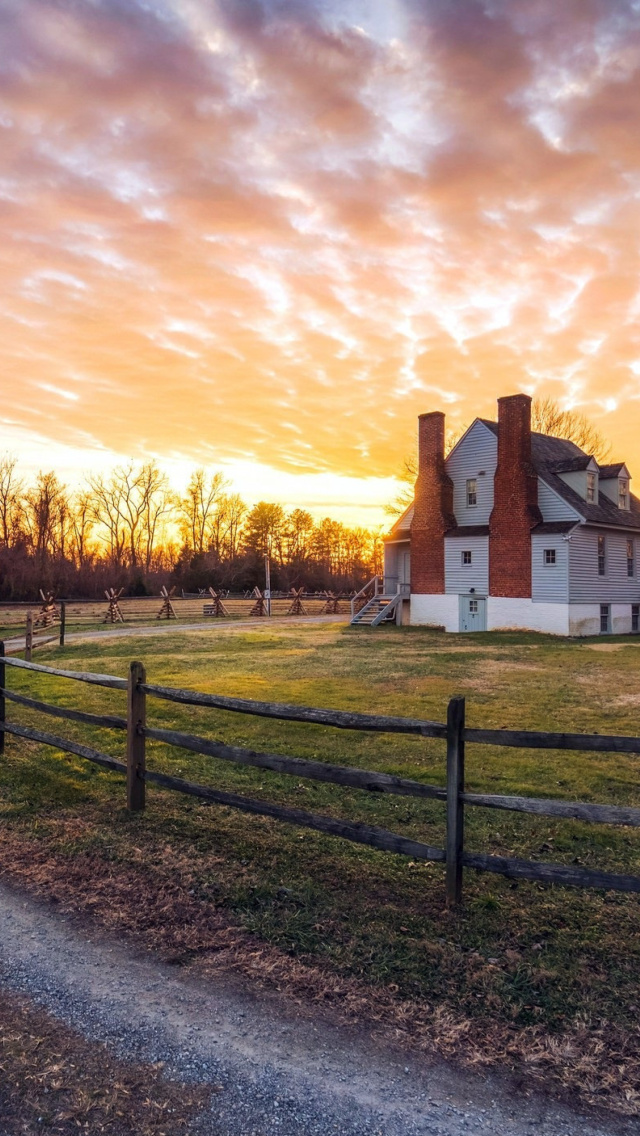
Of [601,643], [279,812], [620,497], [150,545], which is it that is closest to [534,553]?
[601,643]

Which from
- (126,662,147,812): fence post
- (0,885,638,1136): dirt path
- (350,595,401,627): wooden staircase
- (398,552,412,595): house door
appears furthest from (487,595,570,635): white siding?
(0,885,638,1136): dirt path

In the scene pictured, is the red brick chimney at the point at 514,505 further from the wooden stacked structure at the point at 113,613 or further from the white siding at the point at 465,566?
the wooden stacked structure at the point at 113,613

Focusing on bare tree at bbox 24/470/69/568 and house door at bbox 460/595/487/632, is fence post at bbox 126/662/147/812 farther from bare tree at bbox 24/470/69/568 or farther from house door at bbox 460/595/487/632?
bare tree at bbox 24/470/69/568

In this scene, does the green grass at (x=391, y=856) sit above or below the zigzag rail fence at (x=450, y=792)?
below

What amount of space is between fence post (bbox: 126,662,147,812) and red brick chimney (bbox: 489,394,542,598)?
1061 inches

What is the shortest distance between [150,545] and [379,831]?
7442 cm

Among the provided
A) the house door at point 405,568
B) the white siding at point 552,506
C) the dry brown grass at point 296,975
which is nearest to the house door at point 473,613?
the house door at point 405,568

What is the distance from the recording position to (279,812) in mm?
5312

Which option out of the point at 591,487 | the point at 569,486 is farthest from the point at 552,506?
the point at 591,487

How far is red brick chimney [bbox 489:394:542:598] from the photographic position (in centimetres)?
3112

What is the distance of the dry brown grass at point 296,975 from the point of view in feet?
10.6

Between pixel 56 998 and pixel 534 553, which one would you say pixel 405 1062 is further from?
pixel 534 553

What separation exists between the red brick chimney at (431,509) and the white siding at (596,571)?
271 inches

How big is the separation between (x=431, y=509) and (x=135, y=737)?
3016 cm
